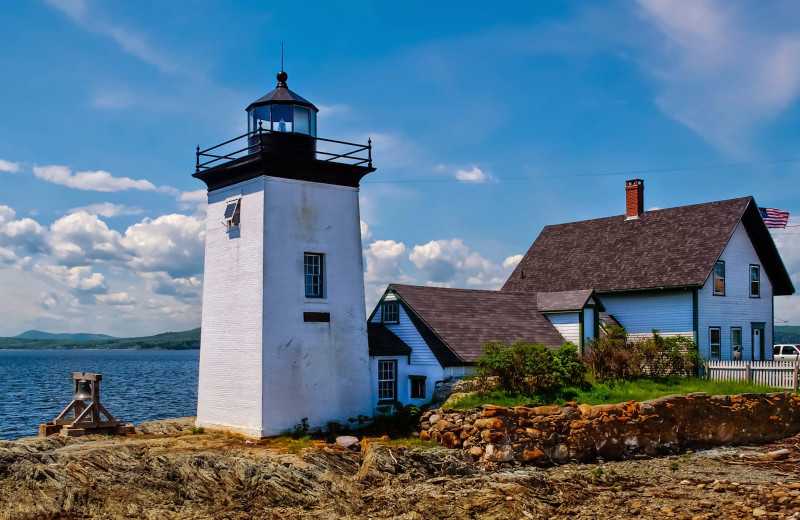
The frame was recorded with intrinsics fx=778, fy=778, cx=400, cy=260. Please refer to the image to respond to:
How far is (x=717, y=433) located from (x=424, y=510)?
1042cm

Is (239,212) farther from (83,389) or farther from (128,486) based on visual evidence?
(128,486)

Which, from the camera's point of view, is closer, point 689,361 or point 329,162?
point 329,162

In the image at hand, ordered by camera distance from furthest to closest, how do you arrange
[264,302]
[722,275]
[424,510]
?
1. [722,275]
2. [264,302]
3. [424,510]

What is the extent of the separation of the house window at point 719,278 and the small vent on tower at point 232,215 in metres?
17.3

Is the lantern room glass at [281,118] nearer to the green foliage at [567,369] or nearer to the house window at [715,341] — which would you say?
the green foliage at [567,369]

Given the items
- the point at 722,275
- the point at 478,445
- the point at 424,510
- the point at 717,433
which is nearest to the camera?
the point at 424,510

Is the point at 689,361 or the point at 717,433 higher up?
A: the point at 689,361

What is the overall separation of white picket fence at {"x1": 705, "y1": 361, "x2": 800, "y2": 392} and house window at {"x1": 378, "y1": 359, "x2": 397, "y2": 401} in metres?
10.3

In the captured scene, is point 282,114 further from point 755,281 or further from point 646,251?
point 755,281

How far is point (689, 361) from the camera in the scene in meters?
24.8

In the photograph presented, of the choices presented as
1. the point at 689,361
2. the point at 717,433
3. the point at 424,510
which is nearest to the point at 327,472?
the point at 424,510

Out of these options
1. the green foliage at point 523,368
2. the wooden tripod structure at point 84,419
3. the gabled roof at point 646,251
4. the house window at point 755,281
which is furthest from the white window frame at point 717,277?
the wooden tripod structure at point 84,419

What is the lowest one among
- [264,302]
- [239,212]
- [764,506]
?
[764,506]

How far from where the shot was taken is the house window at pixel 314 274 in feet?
66.9
